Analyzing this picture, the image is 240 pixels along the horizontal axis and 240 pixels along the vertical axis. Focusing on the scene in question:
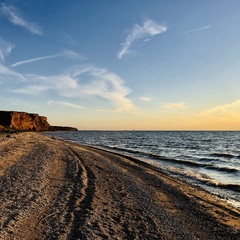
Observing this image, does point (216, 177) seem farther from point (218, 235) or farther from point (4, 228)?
point (4, 228)

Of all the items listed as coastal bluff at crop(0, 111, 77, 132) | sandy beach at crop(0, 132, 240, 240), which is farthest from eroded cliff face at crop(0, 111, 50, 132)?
sandy beach at crop(0, 132, 240, 240)

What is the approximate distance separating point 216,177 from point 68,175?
11.5 metres

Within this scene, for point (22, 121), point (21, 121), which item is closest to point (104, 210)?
point (21, 121)

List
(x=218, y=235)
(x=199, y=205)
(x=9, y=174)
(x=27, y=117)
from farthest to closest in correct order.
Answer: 1. (x=27, y=117)
2. (x=9, y=174)
3. (x=199, y=205)
4. (x=218, y=235)

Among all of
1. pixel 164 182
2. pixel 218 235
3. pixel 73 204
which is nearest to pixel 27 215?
pixel 73 204

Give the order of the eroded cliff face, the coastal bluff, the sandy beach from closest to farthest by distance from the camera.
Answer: the sandy beach
the coastal bluff
the eroded cliff face

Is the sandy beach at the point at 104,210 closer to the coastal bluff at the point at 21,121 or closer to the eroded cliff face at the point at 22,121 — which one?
the coastal bluff at the point at 21,121

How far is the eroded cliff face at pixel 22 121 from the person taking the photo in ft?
477

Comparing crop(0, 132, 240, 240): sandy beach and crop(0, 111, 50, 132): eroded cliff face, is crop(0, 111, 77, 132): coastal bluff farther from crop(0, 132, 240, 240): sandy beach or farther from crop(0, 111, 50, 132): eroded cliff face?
crop(0, 132, 240, 240): sandy beach

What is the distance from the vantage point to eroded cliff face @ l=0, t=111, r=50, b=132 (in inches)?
5719

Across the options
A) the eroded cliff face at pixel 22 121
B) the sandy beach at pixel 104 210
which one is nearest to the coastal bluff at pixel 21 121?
the eroded cliff face at pixel 22 121

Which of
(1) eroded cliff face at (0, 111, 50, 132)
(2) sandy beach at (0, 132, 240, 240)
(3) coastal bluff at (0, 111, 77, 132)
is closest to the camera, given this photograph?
(2) sandy beach at (0, 132, 240, 240)

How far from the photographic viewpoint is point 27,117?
169m

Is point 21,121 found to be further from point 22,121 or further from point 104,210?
point 104,210
